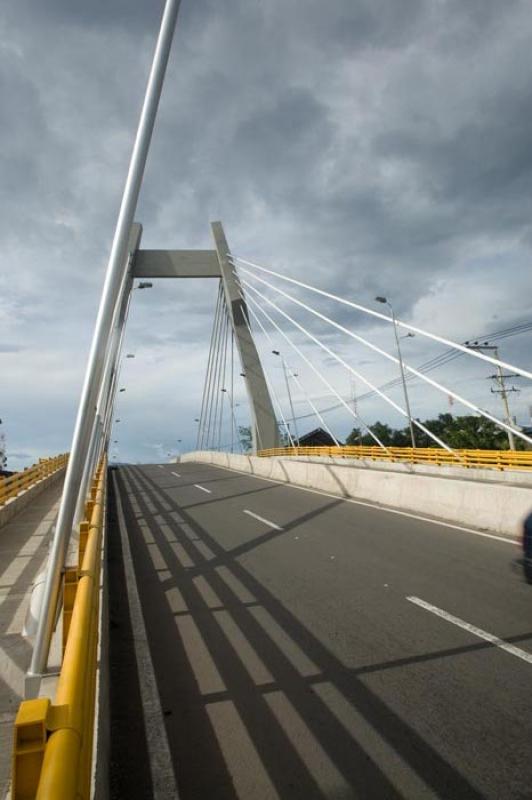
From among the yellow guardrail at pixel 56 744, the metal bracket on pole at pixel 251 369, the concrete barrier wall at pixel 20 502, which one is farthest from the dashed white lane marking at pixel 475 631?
the metal bracket on pole at pixel 251 369

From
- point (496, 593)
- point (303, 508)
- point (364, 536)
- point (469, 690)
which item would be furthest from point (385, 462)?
point (469, 690)

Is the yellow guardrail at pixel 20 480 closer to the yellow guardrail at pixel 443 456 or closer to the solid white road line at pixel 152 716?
the solid white road line at pixel 152 716

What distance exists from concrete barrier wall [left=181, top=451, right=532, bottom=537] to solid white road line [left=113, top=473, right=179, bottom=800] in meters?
7.04

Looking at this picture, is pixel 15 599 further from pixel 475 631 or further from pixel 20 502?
pixel 20 502

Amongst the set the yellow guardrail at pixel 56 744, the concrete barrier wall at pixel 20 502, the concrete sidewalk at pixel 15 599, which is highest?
the concrete barrier wall at pixel 20 502

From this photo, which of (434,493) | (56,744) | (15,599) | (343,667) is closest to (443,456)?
(434,493)

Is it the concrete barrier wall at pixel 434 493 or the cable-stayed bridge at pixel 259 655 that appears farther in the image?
the concrete barrier wall at pixel 434 493

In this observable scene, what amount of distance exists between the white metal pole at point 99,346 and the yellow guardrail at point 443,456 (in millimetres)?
15504

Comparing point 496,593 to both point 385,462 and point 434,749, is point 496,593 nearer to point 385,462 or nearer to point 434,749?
point 434,749

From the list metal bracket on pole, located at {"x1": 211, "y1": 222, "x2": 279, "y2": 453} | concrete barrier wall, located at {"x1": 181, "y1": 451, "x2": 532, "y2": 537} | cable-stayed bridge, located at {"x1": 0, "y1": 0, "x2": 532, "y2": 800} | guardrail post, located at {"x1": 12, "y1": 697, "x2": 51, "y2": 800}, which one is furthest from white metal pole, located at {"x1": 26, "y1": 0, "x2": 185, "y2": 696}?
metal bracket on pole, located at {"x1": 211, "y1": 222, "x2": 279, "y2": 453}

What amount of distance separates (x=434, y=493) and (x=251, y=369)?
22.3 m

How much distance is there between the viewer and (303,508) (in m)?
13.6

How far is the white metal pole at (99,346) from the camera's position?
3459mm

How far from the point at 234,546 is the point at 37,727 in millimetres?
7712
